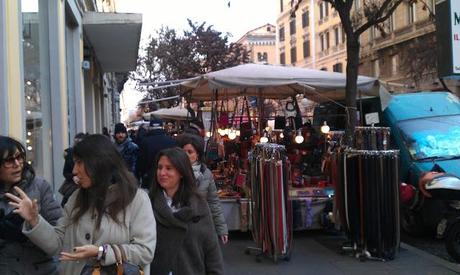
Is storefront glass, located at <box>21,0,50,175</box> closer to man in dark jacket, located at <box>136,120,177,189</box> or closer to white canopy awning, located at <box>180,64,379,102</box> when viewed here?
man in dark jacket, located at <box>136,120,177,189</box>

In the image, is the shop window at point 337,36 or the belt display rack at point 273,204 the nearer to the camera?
the belt display rack at point 273,204

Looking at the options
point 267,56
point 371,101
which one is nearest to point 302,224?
point 371,101

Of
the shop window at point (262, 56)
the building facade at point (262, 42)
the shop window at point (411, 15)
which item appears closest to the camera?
the shop window at point (411, 15)

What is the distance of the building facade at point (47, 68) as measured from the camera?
502 cm

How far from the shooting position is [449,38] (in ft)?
16.1

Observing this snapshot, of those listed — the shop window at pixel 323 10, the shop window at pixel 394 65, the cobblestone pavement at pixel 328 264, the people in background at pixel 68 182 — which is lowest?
the cobblestone pavement at pixel 328 264

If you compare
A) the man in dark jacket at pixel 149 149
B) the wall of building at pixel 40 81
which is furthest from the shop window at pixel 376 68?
the man in dark jacket at pixel 149 149

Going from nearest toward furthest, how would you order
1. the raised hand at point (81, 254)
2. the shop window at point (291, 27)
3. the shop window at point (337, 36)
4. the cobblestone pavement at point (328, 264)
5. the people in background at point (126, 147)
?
1. the raised hand at point (81, 254)
2. the cobblestone pavement at point (328, 264)
3. the people in background at point (126, 147)
4. the shop window at point (337, 36)
5. the shop window at point (291, 27)

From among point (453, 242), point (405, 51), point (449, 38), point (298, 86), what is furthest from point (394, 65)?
point (449, 38)

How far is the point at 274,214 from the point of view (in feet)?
24.6

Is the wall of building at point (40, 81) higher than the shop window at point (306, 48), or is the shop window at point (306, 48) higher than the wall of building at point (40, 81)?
the shop window at point (306, 48)

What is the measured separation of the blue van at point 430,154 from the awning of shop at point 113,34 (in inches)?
212

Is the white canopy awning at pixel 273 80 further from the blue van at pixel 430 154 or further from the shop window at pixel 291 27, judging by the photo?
the shop window at pixel 291 27

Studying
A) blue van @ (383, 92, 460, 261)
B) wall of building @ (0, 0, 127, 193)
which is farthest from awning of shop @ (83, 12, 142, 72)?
blue van @ (383, 92, 460, 261)
